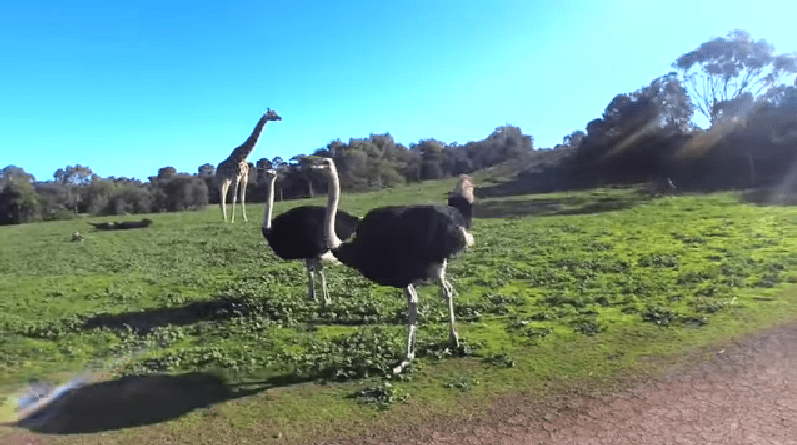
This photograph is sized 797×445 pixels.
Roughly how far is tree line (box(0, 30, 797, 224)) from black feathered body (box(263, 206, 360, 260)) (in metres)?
31.3

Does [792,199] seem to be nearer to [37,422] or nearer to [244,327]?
[244,327]

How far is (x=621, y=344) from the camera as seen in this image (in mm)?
9523

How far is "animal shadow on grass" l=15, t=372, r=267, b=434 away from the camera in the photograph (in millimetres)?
7746

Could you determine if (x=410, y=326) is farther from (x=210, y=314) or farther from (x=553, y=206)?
(x=553, y=206)

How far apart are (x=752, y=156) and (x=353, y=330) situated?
136 feet

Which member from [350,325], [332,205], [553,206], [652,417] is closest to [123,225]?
[553,206]

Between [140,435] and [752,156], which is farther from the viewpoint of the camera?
[752,156]

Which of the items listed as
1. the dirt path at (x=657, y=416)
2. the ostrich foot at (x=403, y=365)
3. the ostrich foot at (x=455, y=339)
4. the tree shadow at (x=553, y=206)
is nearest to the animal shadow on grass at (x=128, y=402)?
the ostrich foot at (x=403, y=365)

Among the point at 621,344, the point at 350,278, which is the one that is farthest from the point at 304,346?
the point at 350,278

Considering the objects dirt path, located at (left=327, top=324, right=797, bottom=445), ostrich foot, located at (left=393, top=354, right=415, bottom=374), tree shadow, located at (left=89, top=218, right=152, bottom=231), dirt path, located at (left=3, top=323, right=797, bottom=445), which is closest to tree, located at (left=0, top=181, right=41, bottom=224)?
tree shadow, located at (left=89, top=218, right=152, bottom=231)

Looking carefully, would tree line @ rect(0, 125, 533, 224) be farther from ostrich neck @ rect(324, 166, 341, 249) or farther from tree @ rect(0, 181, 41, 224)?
ostrich neck @ rect(324, 166, 341, 249)

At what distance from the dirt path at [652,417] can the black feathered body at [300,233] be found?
5.21m

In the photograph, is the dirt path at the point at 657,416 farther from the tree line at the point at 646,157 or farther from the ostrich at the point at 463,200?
the tree line at the point at 646,157

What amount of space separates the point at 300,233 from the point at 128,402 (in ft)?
14.7
